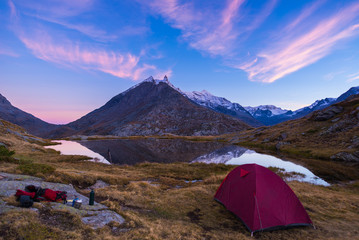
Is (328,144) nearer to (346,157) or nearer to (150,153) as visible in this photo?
(346,157)

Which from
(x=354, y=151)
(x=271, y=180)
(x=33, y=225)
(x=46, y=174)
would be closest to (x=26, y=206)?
(x=33, y=225)

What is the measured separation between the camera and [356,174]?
2744cm

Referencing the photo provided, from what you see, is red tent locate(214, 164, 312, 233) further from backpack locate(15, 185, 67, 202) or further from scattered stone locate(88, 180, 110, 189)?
scattered stone locate(88, 180, 110, 189)

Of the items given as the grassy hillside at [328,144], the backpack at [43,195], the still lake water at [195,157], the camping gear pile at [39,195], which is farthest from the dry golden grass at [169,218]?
the grassy hillside at [328,144]

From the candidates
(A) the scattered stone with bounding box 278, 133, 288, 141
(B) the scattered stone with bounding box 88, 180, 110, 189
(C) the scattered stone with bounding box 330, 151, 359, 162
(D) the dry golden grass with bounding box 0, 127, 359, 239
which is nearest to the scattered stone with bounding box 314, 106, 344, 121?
(A) the scattered stone with bounding box 278, 133, 288, 141

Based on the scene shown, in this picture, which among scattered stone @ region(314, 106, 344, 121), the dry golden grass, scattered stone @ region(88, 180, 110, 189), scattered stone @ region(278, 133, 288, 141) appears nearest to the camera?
the dry golden grass

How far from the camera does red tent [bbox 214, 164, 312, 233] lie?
35.6 ft

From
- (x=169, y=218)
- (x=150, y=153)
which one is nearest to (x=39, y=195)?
(x=169, y=218)

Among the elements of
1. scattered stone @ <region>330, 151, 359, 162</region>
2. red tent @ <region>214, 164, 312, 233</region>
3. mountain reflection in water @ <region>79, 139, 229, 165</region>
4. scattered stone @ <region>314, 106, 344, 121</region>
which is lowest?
mountain reflection in water @ <region>79, 139, 229, 165</region>

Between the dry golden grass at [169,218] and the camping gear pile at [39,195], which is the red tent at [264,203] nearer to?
the dry golden grass at [169,218]

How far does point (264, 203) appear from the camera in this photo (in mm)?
11258

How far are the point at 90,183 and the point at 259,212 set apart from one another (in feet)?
50.8

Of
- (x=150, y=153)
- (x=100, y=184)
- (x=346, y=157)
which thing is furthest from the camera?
(x=150, y=153)

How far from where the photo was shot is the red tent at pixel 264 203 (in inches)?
427
